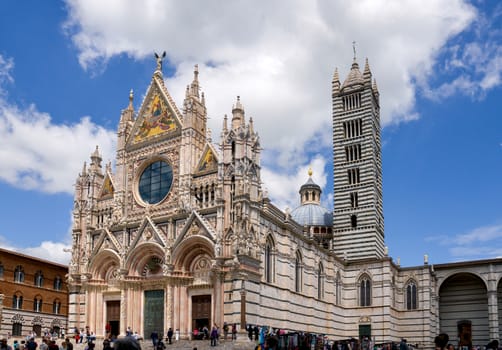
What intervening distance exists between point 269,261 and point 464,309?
2600 centimetres

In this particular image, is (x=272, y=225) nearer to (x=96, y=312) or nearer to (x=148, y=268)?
(x=148, y=268)

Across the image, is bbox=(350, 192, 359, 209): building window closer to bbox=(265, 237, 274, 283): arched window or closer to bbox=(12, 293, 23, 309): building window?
bbox=(265, 237, 274, 283): arched window

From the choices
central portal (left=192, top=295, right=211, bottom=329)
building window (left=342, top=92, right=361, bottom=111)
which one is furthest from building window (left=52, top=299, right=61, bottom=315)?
building window (left=342, top=92, right=361, bottom=111)

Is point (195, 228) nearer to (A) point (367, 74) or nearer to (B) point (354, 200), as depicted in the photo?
(B) point (354, 200)

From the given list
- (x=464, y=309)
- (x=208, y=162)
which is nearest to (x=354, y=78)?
(x=464, y=309)

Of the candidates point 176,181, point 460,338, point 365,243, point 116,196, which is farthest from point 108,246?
point 460,338

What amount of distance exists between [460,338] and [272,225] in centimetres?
2669

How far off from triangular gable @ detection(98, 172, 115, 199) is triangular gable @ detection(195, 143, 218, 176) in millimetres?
8284

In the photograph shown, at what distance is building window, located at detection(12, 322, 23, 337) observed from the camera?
4503 centimetres

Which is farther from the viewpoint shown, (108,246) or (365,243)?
(365,243)

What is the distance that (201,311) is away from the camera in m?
38.1

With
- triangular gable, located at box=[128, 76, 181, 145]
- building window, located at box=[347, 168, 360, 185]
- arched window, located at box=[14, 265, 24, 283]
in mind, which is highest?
triangular gable, located at box=[128, 76, 181, 145]

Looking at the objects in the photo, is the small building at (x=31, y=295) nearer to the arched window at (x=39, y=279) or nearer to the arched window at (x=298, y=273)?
the arched window at (x=39, y=279)

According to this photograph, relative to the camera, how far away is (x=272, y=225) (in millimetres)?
41125
